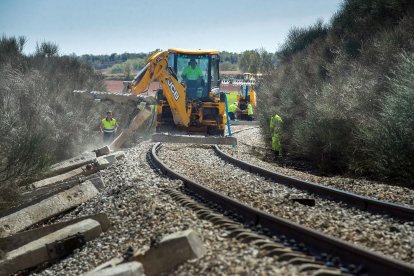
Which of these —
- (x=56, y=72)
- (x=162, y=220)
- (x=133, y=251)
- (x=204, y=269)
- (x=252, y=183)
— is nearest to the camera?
(x=204, y=269)

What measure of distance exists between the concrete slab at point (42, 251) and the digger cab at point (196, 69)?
15323 mm

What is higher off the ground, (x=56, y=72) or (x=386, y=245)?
(x=56, y=72)

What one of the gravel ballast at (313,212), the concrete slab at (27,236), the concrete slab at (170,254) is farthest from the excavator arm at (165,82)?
the concrete slab at (170,254)

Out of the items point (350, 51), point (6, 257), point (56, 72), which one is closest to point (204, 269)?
point (6, 257)

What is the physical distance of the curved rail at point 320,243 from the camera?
5.50 meters

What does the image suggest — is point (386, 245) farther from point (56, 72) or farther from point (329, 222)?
point (56, 72)

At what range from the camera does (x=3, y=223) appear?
389 inches

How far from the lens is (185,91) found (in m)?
23.1

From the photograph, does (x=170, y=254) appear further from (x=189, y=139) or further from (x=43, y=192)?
(x=189, y=139)

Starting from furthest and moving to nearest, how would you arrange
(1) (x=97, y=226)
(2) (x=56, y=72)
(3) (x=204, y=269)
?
(2) (x=56, y=72) < (1) (x=97, y=226) < (3) (x=204, y=269)

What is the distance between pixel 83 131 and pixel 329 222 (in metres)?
18.7

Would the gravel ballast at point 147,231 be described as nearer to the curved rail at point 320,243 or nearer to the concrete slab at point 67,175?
the curved rail at point 320,243

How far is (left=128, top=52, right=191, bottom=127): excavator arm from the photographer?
75.1 feet

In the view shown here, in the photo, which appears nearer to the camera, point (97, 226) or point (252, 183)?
point (97, 226)
